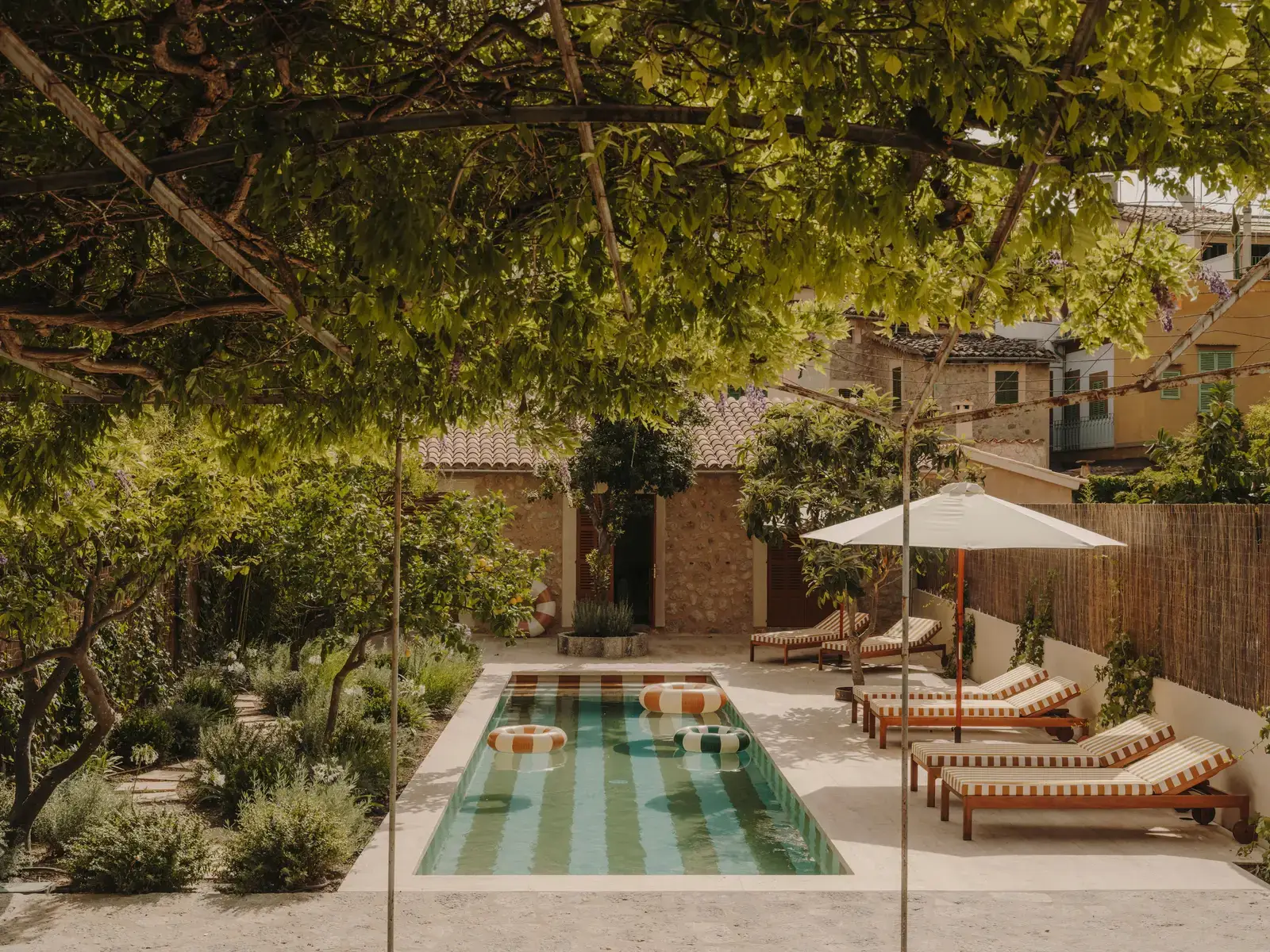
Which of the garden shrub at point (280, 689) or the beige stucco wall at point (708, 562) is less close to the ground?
the beige stucco wall at point (708, 562)

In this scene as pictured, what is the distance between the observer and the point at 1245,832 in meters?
7.76

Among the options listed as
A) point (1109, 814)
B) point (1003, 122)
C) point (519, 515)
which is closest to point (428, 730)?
point (1109, 814)

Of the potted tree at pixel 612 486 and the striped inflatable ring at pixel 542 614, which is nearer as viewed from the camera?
the potted tree at pixel 612 486

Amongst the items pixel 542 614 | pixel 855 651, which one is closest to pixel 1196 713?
pixel 855 651

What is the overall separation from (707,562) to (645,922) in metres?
14.2

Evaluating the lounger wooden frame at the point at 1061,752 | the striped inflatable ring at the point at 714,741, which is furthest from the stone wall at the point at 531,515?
the lounger wooden frame at the point at 1061,752

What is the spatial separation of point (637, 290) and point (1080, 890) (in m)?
4.31

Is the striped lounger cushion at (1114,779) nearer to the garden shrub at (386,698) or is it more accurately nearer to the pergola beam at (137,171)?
the garden shrub at (386,698)

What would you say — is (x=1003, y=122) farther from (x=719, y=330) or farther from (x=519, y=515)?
(x=519, y=515)

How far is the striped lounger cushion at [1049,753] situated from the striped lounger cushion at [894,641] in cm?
625

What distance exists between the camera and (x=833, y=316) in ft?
20.1

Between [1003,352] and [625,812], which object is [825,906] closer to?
[625,812]

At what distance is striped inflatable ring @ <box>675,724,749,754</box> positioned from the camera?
11.3 meters

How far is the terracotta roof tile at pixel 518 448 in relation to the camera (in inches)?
769
